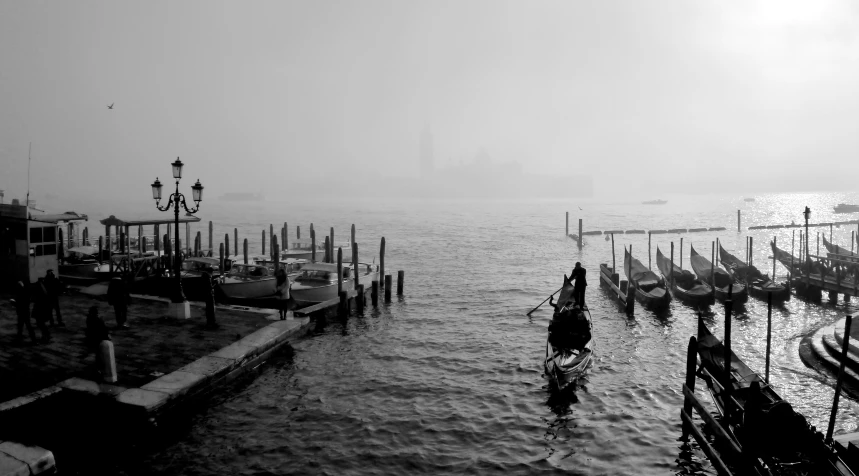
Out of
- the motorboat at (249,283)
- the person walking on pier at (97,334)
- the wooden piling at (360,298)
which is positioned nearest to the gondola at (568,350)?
the wooden piling at (360,298)

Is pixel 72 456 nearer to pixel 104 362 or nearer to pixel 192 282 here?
pixel 104 362

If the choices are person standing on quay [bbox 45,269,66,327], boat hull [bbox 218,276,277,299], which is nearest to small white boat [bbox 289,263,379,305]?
boat hull [bbox 218,276,277,299]

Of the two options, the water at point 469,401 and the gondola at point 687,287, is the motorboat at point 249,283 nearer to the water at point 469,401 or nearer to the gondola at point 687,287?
the water at point 469,401

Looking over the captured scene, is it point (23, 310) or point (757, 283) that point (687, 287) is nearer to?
point (757, 283)

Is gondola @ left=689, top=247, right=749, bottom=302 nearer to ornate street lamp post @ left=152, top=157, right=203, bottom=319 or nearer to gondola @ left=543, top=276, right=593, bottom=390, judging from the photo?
gondola @ left=543, top=276, right=593, bottom=390

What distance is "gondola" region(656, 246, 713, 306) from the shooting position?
24.1 m

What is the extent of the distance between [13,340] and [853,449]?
16.3 m

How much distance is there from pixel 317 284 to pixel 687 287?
17.4 metres

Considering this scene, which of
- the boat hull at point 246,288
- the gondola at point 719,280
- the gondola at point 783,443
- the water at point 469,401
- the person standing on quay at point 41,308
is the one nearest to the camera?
the gondola at point 783,443

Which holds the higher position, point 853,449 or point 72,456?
point 853,449

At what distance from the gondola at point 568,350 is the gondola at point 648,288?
8.32 m

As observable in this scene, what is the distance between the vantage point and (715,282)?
87.6 ft

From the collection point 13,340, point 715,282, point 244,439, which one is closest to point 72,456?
point 244,439

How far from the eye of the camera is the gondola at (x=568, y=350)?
14.0 meters
